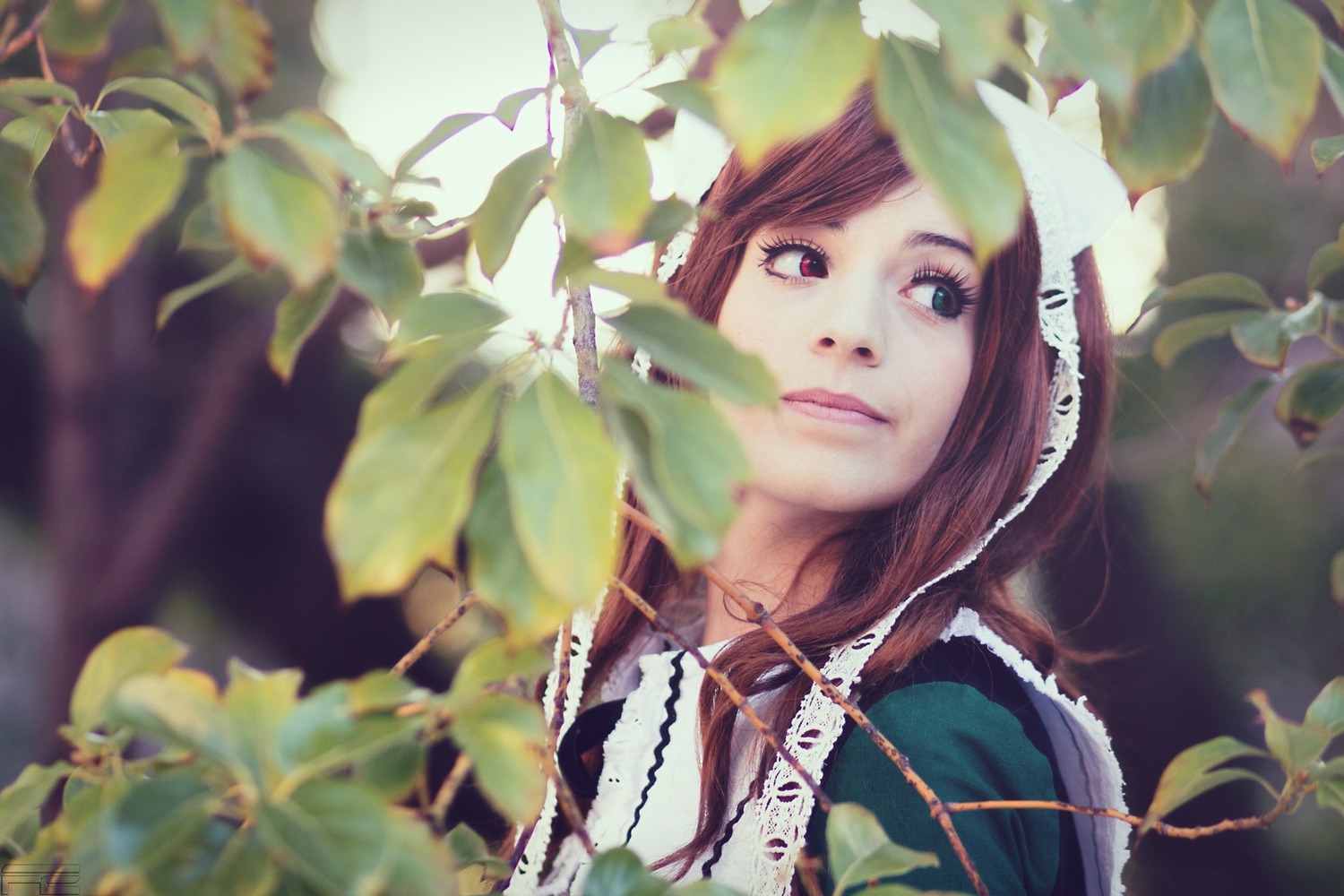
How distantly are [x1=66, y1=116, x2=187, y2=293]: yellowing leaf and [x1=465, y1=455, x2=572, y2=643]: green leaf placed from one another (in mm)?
163

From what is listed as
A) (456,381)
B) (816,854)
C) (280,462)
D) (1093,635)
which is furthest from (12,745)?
(1093,635)

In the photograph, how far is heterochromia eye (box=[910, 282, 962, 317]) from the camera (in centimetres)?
93

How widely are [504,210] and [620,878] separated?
0.33 m

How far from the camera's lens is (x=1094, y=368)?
43.3 inches

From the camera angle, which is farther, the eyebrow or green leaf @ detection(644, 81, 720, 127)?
the eyebrow

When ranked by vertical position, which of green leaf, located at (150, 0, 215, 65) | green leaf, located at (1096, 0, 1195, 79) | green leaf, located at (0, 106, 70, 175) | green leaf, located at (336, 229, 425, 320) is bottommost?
green leaf, located at (336, 229, 425, 320)

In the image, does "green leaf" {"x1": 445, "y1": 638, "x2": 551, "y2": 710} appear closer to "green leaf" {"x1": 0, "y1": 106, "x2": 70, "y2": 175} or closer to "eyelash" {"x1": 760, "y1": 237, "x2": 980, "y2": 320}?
"green leaf" {"x1": 0, "y1": 106, "x2": 70, "y2": 175}

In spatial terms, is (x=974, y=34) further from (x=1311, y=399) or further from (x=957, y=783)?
(x=1311, y=399)

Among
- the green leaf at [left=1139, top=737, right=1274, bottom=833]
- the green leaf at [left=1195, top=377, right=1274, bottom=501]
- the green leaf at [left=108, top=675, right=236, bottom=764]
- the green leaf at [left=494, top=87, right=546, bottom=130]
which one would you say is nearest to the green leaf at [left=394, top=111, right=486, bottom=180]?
the green leaf at [left=494, top=87, right=546, bottom=130]

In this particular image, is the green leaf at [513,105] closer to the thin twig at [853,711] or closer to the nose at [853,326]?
the thin twig at [853,711]

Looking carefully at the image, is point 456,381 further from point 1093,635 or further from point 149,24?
point 1093,635

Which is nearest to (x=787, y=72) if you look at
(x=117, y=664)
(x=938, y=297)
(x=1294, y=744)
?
(x=117, y=664)

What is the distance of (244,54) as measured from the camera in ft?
1.38

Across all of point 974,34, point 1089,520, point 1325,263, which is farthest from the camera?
point 1089,520
